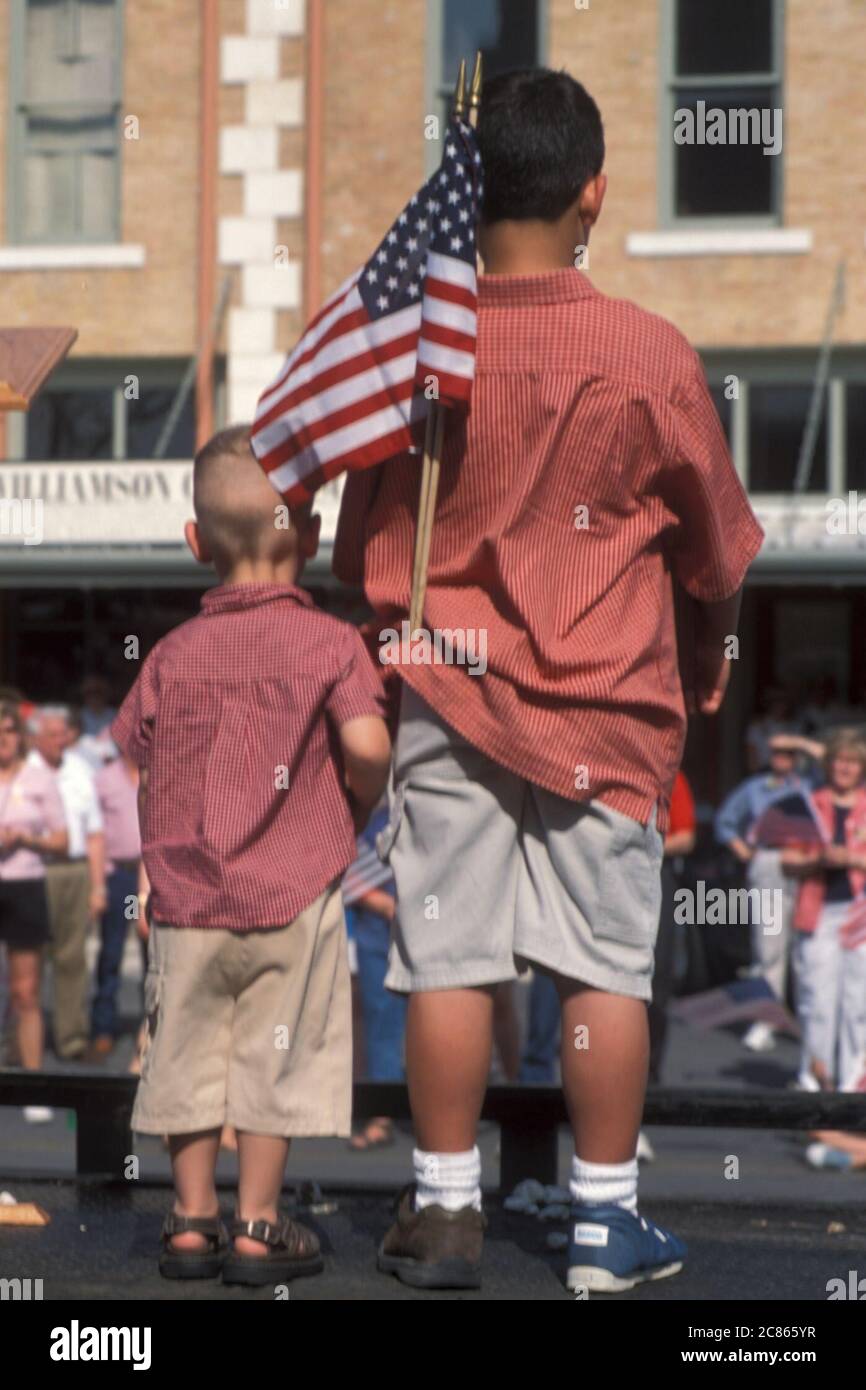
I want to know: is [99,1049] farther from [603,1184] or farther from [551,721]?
[551,721]

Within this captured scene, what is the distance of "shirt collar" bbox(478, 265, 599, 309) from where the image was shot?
3.27m

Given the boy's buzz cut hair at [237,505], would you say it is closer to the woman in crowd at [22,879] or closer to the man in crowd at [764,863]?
the woman in crowd at [22,879]

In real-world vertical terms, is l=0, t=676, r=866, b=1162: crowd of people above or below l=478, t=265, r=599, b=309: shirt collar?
below

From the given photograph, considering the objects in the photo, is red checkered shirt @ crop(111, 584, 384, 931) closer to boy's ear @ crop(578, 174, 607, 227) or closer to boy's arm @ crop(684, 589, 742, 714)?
boy's arm @ crop(684, 589, 742, 714)

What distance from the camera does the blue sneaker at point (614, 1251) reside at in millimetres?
3051

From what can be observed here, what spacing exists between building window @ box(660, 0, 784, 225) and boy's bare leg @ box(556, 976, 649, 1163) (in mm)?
12350

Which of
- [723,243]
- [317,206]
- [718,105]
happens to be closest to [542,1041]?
[723,243]

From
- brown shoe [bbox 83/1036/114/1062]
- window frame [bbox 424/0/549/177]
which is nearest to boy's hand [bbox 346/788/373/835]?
brown shoe [bbox 83/1036/114/1062]

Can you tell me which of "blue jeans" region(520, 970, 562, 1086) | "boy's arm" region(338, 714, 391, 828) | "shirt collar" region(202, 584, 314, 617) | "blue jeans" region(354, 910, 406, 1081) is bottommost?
"blue jeans" region(520, 970, 562, 1086)

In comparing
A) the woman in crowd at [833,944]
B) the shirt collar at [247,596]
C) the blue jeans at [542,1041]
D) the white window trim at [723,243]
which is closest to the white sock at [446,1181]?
the shirt collar at [247,596]

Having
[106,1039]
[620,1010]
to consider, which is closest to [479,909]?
[620,1010]

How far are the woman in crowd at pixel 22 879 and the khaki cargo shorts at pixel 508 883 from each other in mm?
7293
